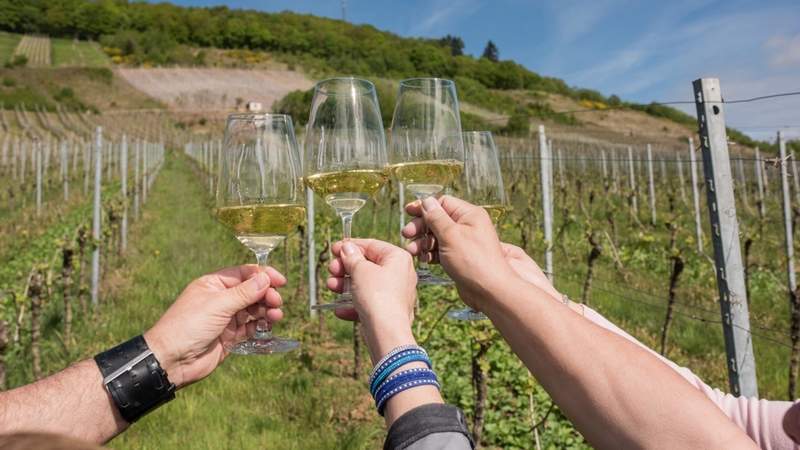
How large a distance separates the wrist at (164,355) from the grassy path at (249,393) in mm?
1670

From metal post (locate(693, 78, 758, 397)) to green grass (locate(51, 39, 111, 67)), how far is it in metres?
74.2

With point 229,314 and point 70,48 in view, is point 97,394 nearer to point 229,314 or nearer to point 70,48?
point 229,314

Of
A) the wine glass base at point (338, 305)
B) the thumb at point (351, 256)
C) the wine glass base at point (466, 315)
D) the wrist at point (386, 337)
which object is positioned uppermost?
the thumb at point (351, 256)

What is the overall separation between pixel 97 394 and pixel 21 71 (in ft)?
230

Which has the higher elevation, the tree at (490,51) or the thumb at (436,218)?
the tree at (490,51)

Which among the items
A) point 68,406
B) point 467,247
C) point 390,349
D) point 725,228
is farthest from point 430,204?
point 725,228

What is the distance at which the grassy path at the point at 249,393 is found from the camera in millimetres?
3199

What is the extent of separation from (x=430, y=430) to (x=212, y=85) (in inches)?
2709

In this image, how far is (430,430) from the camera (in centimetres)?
96

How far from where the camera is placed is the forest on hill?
7850 cm

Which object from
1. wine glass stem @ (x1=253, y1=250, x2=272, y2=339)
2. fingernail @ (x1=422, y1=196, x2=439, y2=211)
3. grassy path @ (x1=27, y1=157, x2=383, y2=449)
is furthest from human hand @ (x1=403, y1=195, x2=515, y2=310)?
grassy path @ (x1=27, y1=157, x2=383, y2=449)

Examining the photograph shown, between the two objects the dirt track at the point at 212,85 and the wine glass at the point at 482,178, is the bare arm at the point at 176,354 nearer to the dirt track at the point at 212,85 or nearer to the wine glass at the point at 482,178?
the wine glass at the point at 482,178

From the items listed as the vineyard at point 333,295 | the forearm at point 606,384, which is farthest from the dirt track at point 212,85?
the forearm at point 606,384

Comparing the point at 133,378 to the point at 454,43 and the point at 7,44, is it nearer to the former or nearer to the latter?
the point at 7,44
